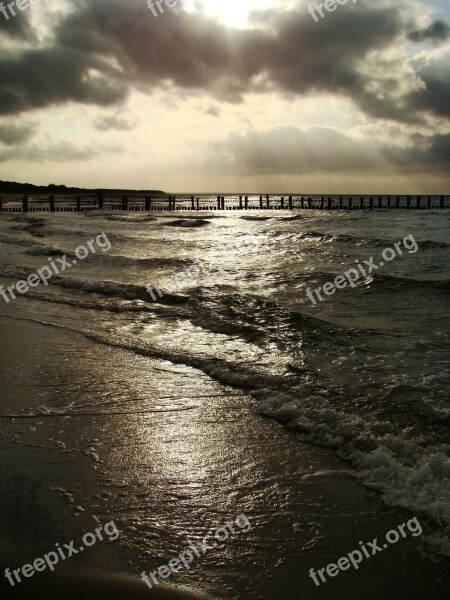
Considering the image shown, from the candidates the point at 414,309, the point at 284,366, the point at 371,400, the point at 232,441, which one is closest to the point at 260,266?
the point at 414,309

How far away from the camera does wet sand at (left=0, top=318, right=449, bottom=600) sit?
2.61 m

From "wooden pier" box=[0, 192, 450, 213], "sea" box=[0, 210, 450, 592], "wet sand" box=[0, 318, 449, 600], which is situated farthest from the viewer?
"wooden pier" box=[0, 192, 450, 213]

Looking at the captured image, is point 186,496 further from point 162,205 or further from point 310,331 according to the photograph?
point 162,205

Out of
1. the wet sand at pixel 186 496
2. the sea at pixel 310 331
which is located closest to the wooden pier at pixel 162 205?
the sea at pixel 310 331

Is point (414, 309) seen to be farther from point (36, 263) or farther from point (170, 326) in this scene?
point (36, 263)

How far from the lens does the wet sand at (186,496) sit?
2605mm

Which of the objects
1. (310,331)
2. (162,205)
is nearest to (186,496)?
(310,331)

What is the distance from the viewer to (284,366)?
614 cm

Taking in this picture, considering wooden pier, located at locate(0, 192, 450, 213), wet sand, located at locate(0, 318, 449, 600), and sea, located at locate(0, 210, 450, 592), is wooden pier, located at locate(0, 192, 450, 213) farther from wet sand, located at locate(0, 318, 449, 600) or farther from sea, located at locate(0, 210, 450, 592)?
wet sand, located at locate(0, 318, 449, 600)

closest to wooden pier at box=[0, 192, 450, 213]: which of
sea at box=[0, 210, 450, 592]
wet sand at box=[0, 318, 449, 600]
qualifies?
sea at box=[0, 210, 450, 592]

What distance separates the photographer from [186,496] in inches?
130

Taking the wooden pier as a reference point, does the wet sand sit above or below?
below

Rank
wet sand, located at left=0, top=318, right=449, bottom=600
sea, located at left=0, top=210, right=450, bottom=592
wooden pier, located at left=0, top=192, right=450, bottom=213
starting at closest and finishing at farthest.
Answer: wet sand, located at left=0, top=318, right=449, bottom=600, sea, located at left=0, top=210, right=450, bottom=592, wooden pier, located at left=0, top=192, right=450, bottom=213

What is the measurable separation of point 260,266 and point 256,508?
12.0 m
